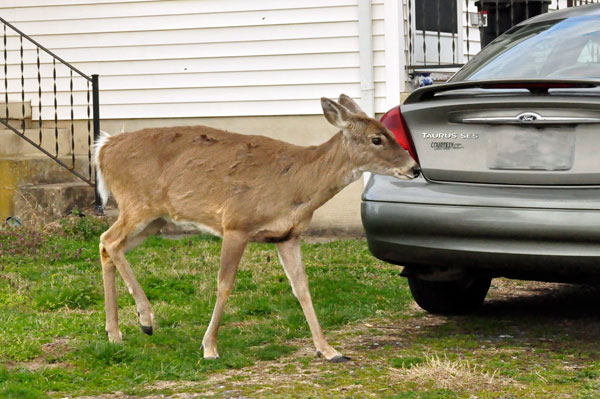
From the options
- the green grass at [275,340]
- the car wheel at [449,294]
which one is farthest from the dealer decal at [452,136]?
the green grass at [275,340]

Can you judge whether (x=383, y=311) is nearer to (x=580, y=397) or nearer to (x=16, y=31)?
(x=580, y=397)

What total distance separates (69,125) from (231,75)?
7.29ft

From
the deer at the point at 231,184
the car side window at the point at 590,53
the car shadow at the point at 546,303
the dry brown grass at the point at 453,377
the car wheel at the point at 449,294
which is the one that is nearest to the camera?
the dry brown grass at the point at 453,377

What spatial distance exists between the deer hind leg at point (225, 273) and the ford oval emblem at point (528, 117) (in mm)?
1662

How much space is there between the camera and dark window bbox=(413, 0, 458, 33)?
13078mm

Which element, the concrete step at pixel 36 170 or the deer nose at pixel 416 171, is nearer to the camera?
the deer nose at pixel 416 171

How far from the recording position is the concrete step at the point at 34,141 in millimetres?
12484

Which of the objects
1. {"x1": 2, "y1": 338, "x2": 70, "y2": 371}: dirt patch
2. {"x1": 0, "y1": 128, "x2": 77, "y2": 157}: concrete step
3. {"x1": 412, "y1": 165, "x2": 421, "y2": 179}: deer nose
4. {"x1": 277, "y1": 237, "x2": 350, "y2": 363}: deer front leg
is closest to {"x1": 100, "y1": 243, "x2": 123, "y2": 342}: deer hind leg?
{"x1": 2, "y1": 338, "x2": 70, "y2": 371}: dirt patch

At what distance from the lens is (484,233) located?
5.52 m

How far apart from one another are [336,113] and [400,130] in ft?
1.48

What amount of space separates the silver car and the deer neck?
0.19 metres

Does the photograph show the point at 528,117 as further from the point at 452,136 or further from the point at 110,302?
the point at 110,302

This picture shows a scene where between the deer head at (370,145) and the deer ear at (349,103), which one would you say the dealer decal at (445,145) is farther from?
the deer ear at (349,103)

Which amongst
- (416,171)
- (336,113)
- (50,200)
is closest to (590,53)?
(416,171)
